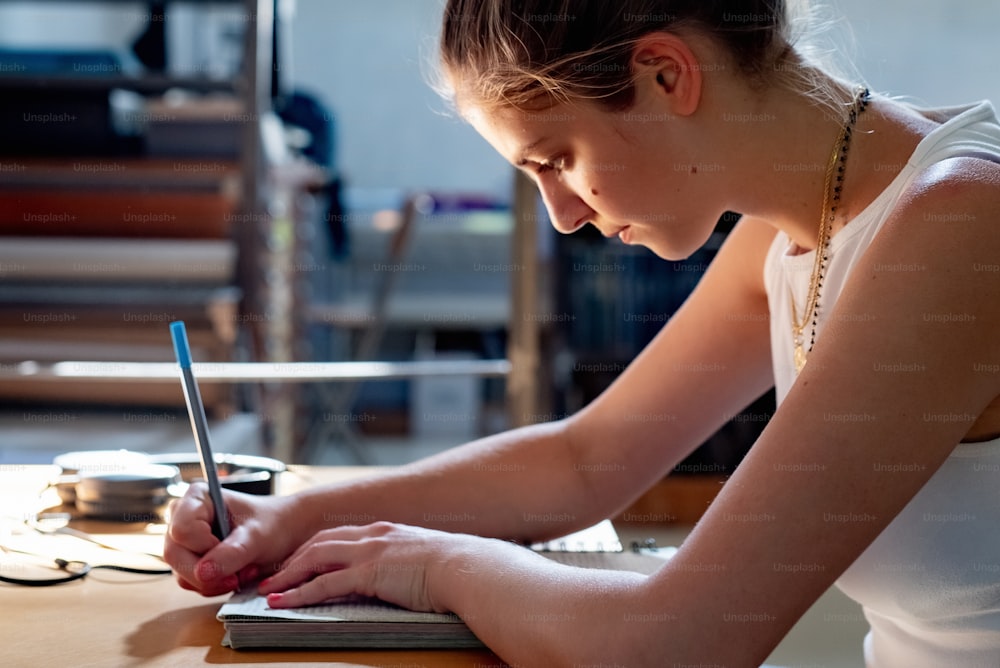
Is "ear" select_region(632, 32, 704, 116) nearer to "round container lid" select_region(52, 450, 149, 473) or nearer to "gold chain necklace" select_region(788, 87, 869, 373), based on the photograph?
"gold chain necklace" select_region(788, 87, 869, 373)

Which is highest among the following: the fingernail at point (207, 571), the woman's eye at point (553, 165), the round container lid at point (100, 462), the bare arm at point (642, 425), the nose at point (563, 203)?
the woman's eye at point (553, 165)

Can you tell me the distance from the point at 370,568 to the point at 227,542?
5.2 inches

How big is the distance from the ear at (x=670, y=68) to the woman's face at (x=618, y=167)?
2cm

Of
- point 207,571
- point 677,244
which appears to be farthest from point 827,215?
point 207,571

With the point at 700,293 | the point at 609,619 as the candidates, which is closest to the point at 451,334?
the point at 700,293

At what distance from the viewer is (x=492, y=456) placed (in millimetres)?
1124

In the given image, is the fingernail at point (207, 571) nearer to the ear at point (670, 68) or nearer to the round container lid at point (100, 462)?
the round container lid at point (100, 462)

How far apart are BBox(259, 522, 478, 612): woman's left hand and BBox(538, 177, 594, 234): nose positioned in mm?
303

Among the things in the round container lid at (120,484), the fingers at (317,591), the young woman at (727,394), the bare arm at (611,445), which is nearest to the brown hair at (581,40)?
the young woman at (727,394)

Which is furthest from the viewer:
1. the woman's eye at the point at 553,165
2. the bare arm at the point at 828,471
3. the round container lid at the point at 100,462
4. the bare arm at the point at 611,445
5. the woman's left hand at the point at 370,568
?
the round container lid at the point at 100,462

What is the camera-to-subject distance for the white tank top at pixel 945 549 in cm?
83

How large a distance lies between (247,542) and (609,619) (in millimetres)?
334

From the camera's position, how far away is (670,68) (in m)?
0.87

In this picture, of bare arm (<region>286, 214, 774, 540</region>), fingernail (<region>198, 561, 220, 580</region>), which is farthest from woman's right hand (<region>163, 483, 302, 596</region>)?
bare arm (<region>286, 214, 774, 540</region>)
